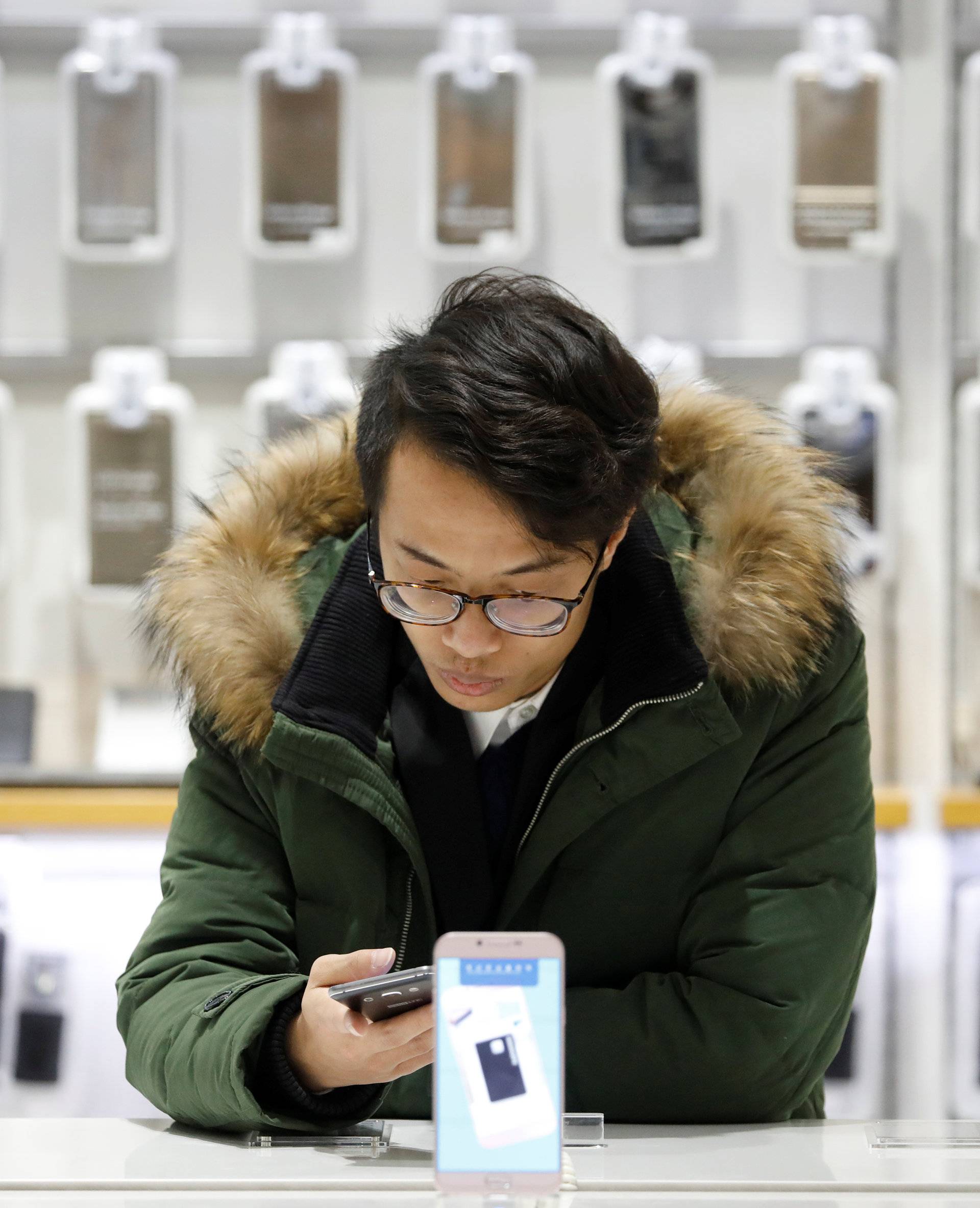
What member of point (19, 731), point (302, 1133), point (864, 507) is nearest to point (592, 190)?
point (864, 507)

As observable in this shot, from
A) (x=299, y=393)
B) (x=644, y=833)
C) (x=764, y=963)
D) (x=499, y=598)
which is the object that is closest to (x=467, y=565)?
(x=499, y=598)

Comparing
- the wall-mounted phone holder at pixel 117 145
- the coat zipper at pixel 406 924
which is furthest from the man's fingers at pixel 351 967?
the wall-mounted phone holder at pixel 117 145

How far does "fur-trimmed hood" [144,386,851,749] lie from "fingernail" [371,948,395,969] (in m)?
0.32

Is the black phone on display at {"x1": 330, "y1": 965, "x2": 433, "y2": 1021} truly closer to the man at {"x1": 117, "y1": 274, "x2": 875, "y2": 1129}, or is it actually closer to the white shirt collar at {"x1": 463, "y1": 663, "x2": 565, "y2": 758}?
the man at {"x1": 117, "y1": 274, "x2": 875, "y2": 1129}

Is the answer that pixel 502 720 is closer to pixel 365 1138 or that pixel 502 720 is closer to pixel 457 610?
pixel 457 610

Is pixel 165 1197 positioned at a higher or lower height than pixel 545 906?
lower

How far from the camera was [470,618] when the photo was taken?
124 centimetres

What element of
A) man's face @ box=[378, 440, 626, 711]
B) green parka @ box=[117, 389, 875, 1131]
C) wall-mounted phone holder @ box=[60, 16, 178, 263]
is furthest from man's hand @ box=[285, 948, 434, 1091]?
wall-mounted phone holder @ box=[60, 16, 178, 263]

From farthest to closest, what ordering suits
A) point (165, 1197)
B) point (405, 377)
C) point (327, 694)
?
point (327, 694), point (405, 377), point (165, 1197)

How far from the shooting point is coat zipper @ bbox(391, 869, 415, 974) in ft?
4.51

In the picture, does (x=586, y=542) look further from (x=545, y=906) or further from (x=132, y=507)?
(x=132, y=507)

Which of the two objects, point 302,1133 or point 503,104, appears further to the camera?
point 503,104

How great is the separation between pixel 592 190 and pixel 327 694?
170 centimetres

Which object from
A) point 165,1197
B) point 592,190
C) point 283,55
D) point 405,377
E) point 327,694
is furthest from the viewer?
point 592,190
